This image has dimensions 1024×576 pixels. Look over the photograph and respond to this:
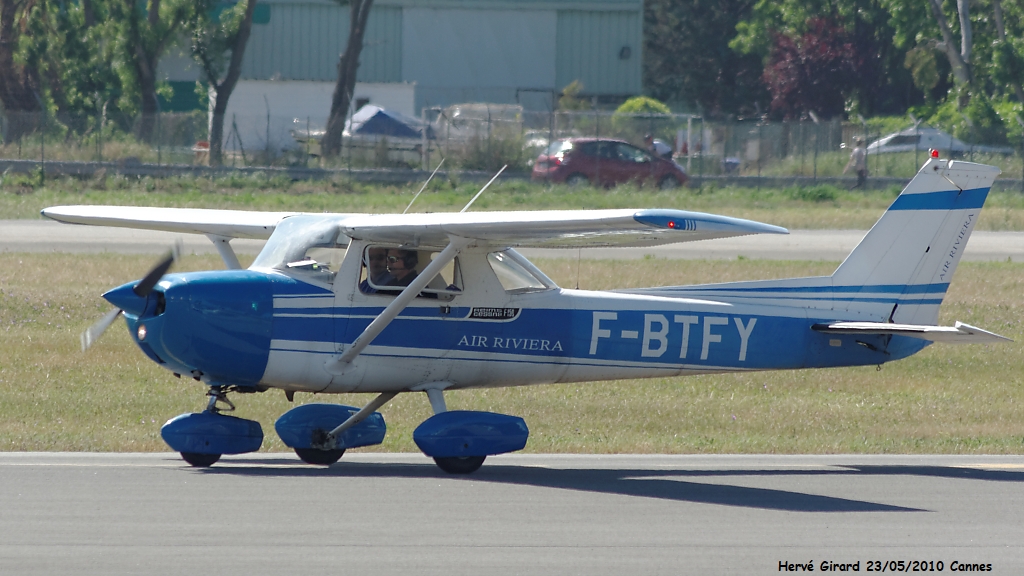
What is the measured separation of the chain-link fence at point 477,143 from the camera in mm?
34656

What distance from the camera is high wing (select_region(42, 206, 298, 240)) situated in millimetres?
9984

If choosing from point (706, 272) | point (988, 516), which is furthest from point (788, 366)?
point (706, 272)

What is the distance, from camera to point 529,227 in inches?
312

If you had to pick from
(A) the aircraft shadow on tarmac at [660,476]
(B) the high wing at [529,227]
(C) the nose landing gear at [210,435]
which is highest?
(B) the high wing at [529,227]

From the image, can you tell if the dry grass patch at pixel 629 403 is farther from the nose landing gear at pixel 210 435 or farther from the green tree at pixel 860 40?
the green tree at pixel 860 40

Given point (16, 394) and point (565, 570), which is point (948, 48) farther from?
point (565, 570)

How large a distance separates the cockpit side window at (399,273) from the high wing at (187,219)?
3.28 feet

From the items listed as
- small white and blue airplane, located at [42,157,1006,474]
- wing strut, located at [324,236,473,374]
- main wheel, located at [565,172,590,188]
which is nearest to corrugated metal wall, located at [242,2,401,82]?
main wheel, located at [565,172,590,188]

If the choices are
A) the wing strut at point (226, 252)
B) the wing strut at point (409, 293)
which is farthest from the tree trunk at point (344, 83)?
the wing strut at point (409, 293)

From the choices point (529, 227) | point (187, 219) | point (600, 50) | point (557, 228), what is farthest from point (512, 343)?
point (600, 50)

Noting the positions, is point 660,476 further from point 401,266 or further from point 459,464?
point 401,266

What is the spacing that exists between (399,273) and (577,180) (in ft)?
84.7

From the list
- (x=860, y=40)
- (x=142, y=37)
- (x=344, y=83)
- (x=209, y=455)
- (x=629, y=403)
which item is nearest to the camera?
(x=209, y=455)

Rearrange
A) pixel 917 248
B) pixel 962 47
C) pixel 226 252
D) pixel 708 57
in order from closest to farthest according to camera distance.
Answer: pixel 917 248
pixel 226 252
pixel 962 47
pixel 708 57
